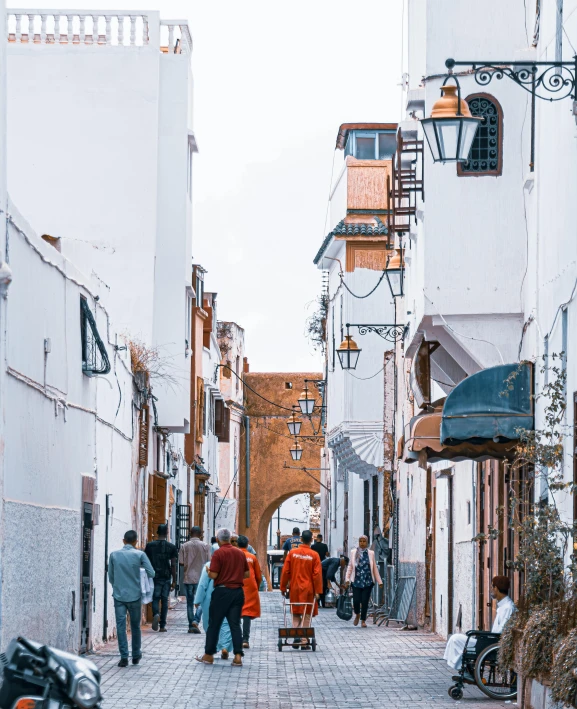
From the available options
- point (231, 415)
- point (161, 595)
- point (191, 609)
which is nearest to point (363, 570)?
point (191, 609)

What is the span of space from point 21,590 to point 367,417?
71.4 feet

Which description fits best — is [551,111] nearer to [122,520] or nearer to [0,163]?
[0,163]

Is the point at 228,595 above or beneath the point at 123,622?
above

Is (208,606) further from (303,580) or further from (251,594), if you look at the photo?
(303,580)

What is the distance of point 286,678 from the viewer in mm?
16500

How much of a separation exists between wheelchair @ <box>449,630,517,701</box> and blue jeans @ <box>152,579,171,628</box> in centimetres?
989

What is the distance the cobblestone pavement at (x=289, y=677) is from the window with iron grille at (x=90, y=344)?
367 cm

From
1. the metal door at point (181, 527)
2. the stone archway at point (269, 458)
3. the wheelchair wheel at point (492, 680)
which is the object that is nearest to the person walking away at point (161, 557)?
the wheelchair wheel at point (492, 680)

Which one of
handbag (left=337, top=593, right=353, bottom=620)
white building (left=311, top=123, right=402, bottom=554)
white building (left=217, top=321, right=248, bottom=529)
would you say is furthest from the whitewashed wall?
white building (left=217, top=321, right=248, bottom=529)

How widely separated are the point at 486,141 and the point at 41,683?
1146cm

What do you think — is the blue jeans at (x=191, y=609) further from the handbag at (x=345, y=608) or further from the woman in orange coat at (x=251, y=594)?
the handbag at (x=345, y=608)

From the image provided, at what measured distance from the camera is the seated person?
14.5 meters

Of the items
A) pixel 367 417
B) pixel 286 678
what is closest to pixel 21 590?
pixel 286 678

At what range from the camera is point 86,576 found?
19.1 meters
